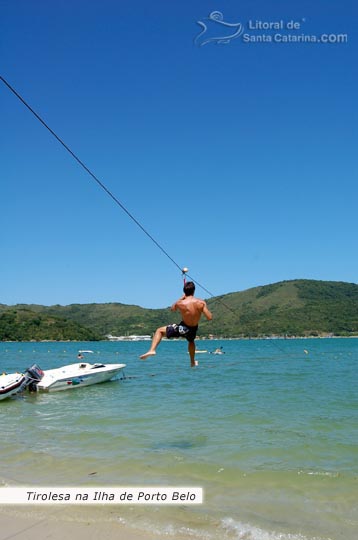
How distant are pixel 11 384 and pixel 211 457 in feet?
58.5

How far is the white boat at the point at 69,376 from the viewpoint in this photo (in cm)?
3083

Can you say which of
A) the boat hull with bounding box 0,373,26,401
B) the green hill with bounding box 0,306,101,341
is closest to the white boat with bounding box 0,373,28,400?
the boat hull with bounding box 0,373,26,401

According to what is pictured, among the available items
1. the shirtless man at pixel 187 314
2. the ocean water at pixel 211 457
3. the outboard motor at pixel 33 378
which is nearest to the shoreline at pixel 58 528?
the ocean water at pixel 211 457

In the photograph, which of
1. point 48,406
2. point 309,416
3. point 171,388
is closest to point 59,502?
point 309,416

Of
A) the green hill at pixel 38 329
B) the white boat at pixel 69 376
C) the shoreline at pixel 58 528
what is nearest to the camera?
the shoreline at pixel 58 528

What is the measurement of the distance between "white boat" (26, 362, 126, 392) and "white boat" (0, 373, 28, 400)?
6.29 feet

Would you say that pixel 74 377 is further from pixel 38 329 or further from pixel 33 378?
pixel 38 329

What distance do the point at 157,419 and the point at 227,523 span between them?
11.2 metres

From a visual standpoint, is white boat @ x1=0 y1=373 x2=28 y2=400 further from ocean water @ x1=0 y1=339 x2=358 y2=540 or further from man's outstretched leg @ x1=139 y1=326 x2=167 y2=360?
man's outstretched leg @ x1=139 y1=326 x2=167 y2=360

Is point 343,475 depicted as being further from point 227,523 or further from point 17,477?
point 17,477

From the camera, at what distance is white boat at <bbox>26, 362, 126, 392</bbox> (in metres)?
30.8
